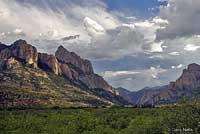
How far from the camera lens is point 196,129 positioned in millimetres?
199875

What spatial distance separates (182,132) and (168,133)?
876cm

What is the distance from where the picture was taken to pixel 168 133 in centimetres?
19188

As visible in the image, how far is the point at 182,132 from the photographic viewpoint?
195m

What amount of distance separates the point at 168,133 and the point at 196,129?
61.9ft

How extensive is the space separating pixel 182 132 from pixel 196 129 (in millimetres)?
10174
